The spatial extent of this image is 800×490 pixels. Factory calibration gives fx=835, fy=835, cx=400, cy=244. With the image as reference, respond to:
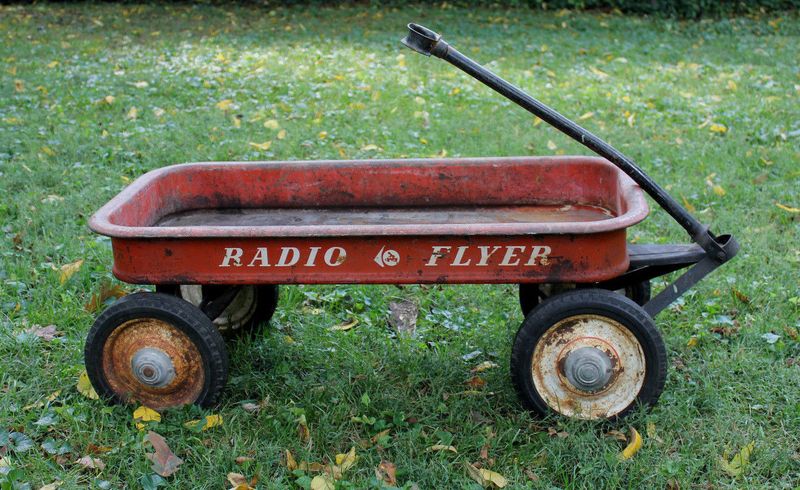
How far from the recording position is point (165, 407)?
123 inches

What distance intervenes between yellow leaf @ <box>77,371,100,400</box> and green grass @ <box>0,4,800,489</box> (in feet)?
0.25

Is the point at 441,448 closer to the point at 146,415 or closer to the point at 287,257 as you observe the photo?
the point at 287,257

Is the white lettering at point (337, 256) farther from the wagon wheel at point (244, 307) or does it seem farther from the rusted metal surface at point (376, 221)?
the wagon wheel at point (244, 307)

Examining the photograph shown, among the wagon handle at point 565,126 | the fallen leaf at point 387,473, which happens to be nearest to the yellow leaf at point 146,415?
the fallen leaf at point 387,473

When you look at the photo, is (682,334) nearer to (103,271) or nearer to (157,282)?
(157,282)

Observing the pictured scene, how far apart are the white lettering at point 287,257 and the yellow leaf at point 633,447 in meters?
1.30

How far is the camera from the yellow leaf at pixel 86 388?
10.6ft

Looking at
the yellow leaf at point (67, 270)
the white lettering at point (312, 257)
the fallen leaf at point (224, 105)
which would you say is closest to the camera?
the white lettering at point (312, 257)

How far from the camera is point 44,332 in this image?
369 centimetres

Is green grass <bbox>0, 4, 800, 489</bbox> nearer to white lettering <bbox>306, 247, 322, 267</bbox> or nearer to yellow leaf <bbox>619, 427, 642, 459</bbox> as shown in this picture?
yellow leaf <bbox>619, 427, 642, 459</bbox>

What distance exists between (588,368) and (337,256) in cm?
96

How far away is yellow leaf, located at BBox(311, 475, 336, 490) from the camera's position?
8.97ft

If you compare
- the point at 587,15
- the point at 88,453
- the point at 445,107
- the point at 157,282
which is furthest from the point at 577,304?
the point at 587,15

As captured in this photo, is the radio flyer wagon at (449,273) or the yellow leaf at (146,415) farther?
the yellow leaf at (146,415)
